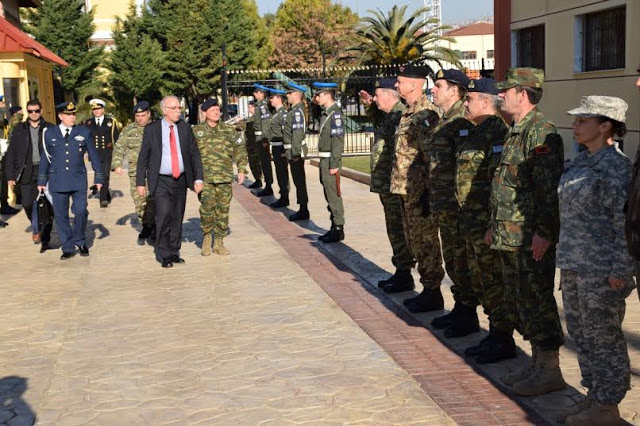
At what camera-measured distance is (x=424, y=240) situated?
7.38 metres

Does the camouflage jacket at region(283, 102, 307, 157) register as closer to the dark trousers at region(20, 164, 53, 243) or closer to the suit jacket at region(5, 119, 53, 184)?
the suit jacket at region(5, 119, 53, 184)

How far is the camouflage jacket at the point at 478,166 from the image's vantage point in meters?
5.97

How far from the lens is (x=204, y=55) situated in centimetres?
5094

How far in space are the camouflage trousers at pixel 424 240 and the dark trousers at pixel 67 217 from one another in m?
5.06

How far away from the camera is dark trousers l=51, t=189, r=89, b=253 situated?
10.9 metres

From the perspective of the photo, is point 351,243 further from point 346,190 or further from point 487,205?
point 346,190

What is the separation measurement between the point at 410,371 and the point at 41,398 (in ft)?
8.17

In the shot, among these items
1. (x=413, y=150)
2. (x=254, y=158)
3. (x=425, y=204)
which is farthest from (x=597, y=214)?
(x=254, y=158)

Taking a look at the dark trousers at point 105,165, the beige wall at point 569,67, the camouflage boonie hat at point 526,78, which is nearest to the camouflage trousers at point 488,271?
the camouflage boonie hat at point 526,78

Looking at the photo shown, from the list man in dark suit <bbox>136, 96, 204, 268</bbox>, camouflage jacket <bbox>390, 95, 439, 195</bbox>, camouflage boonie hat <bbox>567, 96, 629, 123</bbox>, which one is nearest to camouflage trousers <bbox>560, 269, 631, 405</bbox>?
camouflage boonie hat <bbox>567, 96, 629, 123</bbox>

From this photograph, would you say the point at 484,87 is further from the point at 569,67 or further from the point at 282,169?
the point at 569,67

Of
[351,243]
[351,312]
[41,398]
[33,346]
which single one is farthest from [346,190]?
[41,398]

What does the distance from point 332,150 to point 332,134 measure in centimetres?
21

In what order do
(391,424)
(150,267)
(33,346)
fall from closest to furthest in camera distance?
(391,424) → (33,346) → (150,267)
